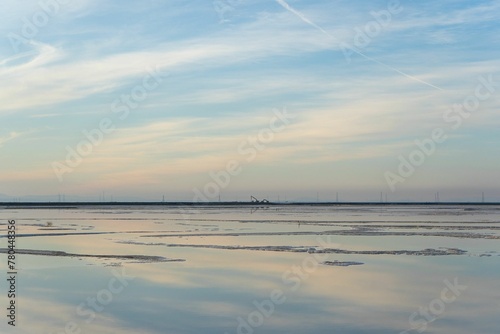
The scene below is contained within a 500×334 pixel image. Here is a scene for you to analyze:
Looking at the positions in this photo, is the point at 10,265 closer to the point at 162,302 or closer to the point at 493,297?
the point at 162,302

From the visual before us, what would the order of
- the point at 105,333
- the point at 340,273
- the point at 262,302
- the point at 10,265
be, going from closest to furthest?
the point at 105,333 < the point at 262,302 < the point at 340,273 < the point at 10,265

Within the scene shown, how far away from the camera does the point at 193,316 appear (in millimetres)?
17297

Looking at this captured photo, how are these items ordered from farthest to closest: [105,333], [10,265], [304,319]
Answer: [10,265]
[304,319]
[105,333]

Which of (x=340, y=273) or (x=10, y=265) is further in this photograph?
(x=10, y=265)

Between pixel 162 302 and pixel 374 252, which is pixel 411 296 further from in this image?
pixel 374 252

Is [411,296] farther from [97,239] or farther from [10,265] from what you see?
[97,239]

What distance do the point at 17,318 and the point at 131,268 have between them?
31.2 ft

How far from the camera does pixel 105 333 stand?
1546cm

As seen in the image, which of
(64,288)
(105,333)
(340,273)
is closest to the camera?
(105,333)

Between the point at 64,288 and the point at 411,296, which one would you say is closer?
the point at 411,296

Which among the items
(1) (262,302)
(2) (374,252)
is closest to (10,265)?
(1) (262,302)

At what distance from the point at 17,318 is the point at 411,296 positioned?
11060 mm

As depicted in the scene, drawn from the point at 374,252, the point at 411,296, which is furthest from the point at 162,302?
the point at 374,252

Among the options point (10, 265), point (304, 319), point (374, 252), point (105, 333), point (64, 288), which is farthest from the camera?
point (374, 252)
